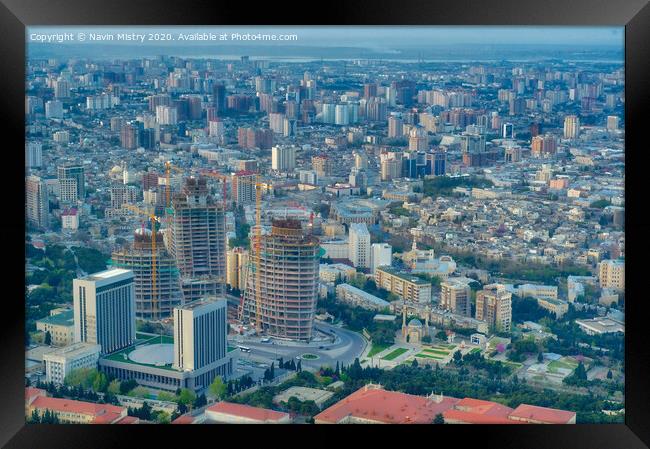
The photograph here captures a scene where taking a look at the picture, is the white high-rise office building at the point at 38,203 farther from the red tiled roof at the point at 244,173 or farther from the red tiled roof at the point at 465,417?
the red tiled roof at the point at 465,417

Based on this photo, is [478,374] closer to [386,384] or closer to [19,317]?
[386,384]

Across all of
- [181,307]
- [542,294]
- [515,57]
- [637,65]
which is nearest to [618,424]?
[637,65]

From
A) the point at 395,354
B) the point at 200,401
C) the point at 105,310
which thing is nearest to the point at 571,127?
the point at 395,354

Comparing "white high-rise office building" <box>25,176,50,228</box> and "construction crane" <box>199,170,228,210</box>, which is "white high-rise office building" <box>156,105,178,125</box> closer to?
"construction crane" <box>199,170,228,210</box>

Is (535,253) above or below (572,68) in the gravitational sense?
below

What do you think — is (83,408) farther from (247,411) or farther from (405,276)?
(405,276)

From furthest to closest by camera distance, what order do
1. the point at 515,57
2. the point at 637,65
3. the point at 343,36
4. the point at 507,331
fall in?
the point at 507,331 → the point at 515,57 → the point at 343,36 → the point at 637,65

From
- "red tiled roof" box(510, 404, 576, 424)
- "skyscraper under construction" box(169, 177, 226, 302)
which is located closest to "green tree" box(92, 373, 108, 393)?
"skyscraper under construction" box(169, 177, 226, 302)
